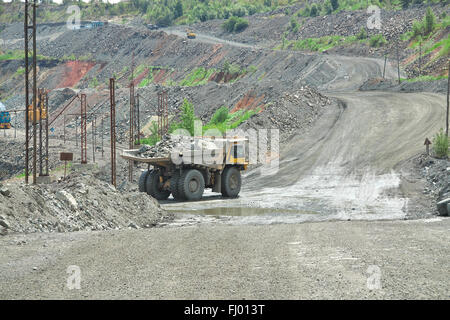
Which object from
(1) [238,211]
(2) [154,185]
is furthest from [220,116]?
(1) [238,211]

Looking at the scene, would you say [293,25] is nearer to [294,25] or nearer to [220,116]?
[294,25]

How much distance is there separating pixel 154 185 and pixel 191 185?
1.79 metres

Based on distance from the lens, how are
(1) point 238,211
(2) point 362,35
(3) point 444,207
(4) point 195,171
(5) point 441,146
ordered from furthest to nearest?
(2) point 362,35 < (5) point 441,146 < (4) point 195,171 < (1) point 238,211 < (3) point 444,207

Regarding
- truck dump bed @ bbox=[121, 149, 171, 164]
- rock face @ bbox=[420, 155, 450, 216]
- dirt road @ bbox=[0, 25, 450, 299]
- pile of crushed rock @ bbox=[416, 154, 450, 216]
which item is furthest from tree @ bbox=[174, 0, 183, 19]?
dirt road @ bbox=[0, 25, 450, 299]

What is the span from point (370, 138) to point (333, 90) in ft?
82.9

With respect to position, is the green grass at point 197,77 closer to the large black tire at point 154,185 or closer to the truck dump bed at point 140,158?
the truck dump bed at point 140,158

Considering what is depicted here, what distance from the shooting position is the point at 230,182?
28031 mm

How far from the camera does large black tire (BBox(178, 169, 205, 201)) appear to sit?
25625 millimetres

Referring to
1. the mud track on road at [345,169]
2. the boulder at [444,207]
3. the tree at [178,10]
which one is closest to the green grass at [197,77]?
the mud track on road at [345,169]

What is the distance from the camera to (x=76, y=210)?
56.2 ft

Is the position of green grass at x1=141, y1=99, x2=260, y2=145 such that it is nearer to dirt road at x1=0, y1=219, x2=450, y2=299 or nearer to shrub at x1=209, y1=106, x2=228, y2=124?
shrub at x1=209, y1=106, x2=228, y2=124

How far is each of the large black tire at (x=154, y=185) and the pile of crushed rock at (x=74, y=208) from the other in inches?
194

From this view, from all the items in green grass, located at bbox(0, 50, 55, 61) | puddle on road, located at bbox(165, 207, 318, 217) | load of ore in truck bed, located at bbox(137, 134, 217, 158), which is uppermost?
green grass, located at bbox(0, 50, 55, 61)
